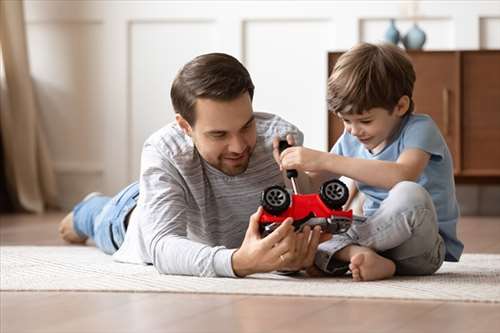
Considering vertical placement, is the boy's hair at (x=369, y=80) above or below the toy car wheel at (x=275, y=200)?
above

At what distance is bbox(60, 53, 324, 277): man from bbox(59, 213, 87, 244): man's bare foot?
737 millimetres

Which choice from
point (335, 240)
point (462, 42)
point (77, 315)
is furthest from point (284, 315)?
point (462, 42)

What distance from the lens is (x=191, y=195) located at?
6.56ft

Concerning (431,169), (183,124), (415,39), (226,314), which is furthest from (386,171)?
(415,39)

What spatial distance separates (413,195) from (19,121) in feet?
9.72

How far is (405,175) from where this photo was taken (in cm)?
186

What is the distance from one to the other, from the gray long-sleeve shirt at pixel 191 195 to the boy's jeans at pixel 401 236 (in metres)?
0.21

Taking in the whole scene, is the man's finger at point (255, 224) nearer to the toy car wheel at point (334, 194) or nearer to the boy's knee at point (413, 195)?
the toy car wheel at point (334, 194)

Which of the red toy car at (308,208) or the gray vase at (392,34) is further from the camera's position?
the gray vase at (392,34)

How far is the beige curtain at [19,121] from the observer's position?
173 inches

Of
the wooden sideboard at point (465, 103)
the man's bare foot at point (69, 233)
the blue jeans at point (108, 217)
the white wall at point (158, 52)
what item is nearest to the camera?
the blue jeans at point (108, 217)

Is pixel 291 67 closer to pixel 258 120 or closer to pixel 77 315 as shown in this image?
pixel 258 120

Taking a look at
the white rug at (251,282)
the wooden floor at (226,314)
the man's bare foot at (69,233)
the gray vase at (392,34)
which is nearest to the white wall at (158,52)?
the gray vase at (392,34)

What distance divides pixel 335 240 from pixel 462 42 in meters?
2.59
